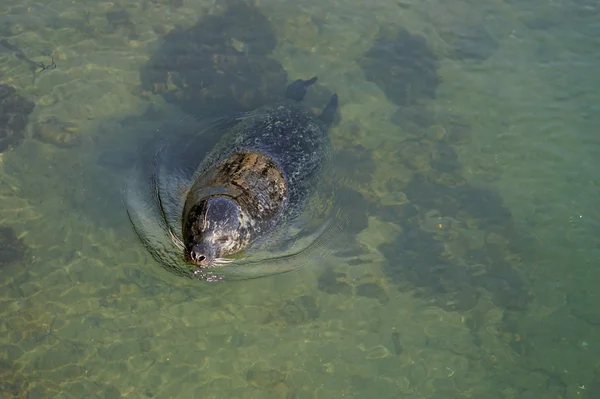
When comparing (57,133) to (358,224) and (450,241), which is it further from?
(450,241)

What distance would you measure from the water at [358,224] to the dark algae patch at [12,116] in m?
0.21

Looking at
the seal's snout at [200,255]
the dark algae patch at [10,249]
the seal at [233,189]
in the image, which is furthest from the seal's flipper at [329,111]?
the dark algae patch at [10,249]

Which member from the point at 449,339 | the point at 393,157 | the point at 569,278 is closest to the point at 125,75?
the point at 393,157

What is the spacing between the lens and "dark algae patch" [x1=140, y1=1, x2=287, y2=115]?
1024 centimetres

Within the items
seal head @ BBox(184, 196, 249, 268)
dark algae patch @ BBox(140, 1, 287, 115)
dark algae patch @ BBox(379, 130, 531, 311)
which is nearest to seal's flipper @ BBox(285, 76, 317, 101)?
dark algae patch @ BBox(140, 1, 287, 115)

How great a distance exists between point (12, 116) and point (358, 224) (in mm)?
5534

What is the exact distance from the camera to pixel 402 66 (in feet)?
36.9

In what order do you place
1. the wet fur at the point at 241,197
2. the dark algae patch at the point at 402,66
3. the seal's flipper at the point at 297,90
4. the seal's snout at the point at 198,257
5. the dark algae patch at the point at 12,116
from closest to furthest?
1. the seal's snout at the point at 198,257
2. the wet fur at the point at 241,197
3. the dark algae patch at the point at 12,116
4. the seal's flipper at the point at 297,90
5. the dark algae patch at the point at 402,66

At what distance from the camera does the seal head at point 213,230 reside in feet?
23.7

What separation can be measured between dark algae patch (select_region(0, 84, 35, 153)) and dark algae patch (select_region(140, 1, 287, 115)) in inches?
73.4

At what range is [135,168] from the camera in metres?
9.08

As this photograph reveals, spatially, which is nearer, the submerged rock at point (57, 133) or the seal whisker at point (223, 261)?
the seal whisker at point (223, 261)

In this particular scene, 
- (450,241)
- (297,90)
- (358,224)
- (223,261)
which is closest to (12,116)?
(223,261)

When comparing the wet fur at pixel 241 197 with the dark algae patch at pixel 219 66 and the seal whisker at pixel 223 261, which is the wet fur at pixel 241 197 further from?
the dark algae patch at pixel 219 66
